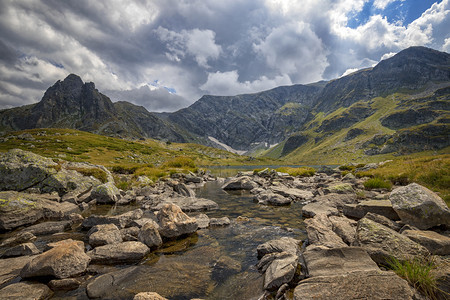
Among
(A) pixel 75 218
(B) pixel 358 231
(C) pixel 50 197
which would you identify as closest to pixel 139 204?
(A) pixel 75 218

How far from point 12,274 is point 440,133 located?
26271cm

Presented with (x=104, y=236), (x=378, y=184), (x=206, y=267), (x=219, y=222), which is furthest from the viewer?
(x=378, y=184)

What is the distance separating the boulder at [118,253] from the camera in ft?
25.1

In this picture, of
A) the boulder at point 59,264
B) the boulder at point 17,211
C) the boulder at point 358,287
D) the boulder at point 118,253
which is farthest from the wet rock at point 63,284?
the boulder at point 17,211

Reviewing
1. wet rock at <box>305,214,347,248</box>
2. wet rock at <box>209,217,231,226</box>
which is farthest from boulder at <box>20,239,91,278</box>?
wet rock at <box>305,214,347,248</box>

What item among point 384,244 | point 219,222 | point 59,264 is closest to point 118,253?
point 59,264

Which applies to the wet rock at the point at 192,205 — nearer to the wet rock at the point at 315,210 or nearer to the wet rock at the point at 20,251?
the wet rock at the point at 315,210

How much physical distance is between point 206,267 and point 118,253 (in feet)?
12.4

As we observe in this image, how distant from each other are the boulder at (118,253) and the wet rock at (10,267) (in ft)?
7.01

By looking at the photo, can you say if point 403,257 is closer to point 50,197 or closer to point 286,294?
point 286,294

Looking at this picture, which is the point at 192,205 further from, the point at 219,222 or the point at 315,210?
the point at 315,210

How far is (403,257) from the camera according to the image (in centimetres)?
567

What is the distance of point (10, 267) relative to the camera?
6930 mm

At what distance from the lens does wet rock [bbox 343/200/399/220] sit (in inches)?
412
